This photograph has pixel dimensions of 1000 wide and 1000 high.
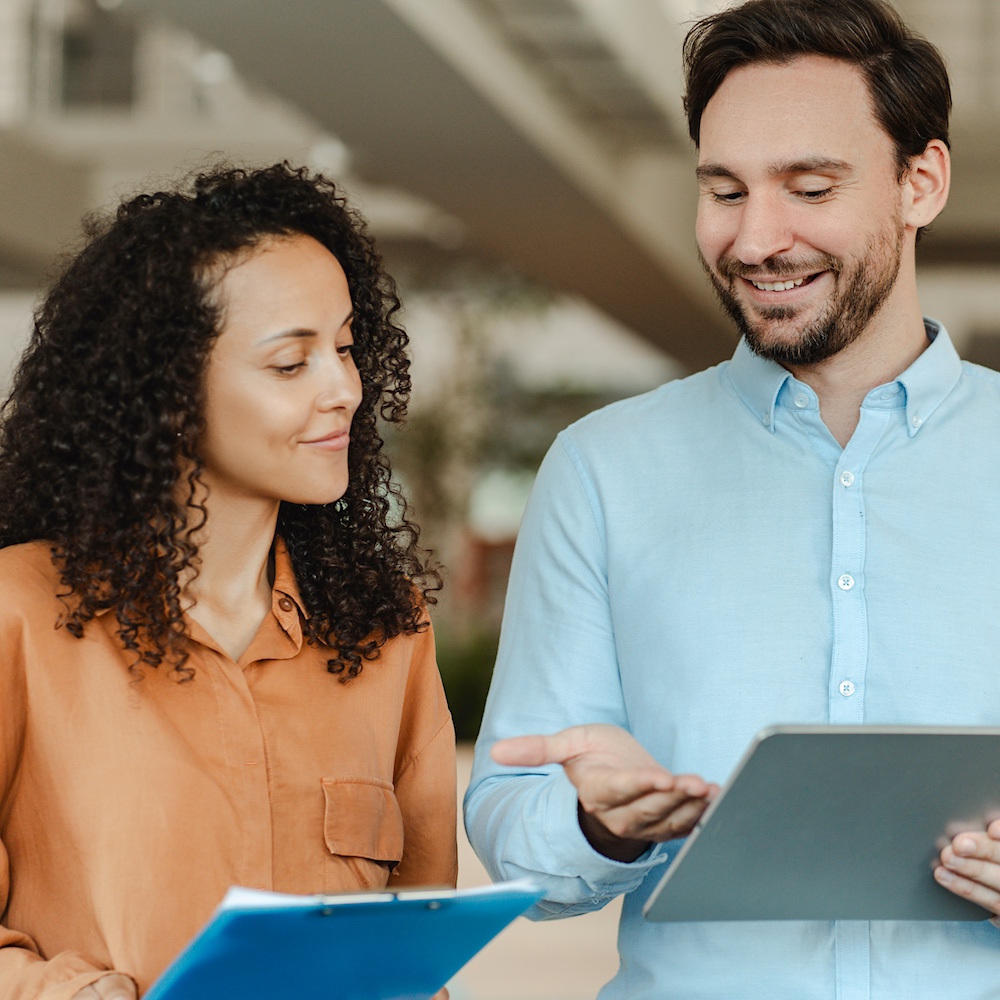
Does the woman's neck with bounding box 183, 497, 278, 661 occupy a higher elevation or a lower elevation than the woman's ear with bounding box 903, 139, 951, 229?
lower

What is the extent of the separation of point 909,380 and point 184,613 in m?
0.85

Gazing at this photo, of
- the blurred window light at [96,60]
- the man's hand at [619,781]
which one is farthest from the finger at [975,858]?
the blurred window light at [96,60]

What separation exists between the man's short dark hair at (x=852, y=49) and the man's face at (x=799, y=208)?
17mm

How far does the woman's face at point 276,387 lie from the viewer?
4.88 feet

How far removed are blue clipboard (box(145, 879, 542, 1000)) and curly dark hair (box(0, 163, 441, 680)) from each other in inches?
13.9

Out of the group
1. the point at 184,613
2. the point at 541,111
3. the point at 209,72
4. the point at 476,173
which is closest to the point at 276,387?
the point at 184,613

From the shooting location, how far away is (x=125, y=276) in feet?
5.00

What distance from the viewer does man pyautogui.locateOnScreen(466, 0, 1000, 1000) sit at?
1.51 m

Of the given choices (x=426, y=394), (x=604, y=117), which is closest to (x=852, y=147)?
(x=604, y=117)

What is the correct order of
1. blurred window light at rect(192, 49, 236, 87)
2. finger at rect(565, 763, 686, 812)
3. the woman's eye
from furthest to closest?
blurred window light at rect(192, 49, 236, 87), the woman's eye, finger at rect(565, 763, 686, 812)

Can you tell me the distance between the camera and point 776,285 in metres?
1.63

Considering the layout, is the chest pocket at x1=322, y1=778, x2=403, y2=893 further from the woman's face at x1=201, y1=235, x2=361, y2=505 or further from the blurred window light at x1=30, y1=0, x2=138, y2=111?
the blurred window light at x1=30, y1=0, x2=138, y2=111

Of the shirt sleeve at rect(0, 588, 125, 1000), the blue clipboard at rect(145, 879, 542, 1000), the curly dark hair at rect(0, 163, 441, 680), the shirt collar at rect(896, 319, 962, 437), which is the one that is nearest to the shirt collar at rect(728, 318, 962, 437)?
the shirt collar at rect(896, 319, 962, 437)

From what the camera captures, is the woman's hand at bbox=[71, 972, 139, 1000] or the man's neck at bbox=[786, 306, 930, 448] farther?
the man's neck at bbox=[786, 306, 930, 448]
